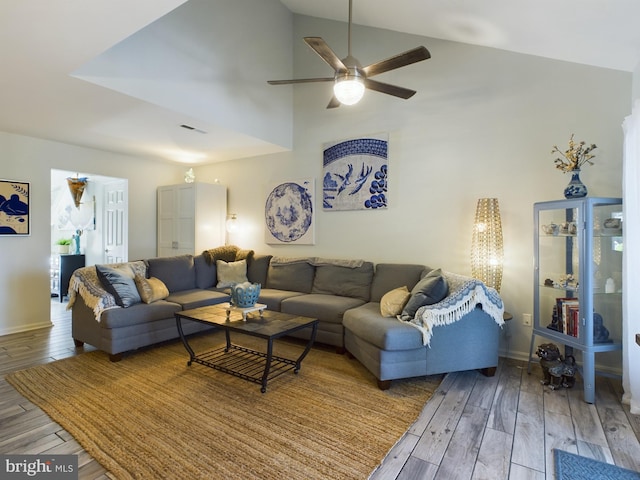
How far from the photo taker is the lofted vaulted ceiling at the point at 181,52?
2.20 m

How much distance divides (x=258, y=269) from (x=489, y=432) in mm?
3426

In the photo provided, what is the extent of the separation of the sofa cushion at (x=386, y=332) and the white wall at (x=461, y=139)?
127cm

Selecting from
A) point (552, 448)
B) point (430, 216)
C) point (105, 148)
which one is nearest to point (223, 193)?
point (105, 148)

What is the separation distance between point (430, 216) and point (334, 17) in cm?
284

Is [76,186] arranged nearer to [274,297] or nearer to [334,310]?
[274,297]

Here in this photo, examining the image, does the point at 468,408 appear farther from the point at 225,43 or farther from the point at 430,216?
the point at 225,43

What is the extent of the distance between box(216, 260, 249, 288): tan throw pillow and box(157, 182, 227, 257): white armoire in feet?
2.65

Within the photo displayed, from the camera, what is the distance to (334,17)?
4.46m

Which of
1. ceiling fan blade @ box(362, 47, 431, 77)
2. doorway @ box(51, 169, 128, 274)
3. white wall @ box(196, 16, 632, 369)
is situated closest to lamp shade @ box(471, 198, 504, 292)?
white wall @ box(196, 16, 632, 369)

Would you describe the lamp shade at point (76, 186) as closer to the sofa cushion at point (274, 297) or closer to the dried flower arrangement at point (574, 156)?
the sofa cushion at point (274, 297)

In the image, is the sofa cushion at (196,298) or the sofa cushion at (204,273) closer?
the sofa cushion at (196,298)

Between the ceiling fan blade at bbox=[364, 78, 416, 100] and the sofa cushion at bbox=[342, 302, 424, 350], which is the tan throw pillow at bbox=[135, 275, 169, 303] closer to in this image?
the sofa cushion at bbox=[342, 302, 424, 350]

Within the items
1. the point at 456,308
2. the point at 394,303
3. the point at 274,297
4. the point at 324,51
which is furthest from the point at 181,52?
the point at 456,308

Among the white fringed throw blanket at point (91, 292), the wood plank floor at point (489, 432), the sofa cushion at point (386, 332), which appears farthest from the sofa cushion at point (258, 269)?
the wood plank floor at point (489, 432)
